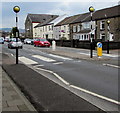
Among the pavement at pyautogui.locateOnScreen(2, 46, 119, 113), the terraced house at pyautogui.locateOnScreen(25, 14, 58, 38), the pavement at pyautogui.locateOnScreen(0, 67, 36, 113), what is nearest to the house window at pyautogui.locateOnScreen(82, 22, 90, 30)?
the terraced house at pyautogui.locateOnScreen(25, 14, 58, 38)

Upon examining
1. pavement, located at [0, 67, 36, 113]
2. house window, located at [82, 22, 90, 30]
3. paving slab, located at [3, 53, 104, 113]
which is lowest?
pavement, located at [0, 67, 36, 113]

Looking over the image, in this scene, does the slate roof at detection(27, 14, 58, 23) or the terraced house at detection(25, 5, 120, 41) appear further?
the slate roof at detection(27, 14, 58, 23)

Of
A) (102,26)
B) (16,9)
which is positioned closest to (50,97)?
(16,9)

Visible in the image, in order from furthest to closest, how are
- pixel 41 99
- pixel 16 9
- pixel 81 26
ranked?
pixel 81 26 < pixel 16 9 < pixel 41 99

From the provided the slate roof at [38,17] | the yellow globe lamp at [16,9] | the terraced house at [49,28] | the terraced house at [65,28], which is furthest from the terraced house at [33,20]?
the yellow globe lamp at [16,9]

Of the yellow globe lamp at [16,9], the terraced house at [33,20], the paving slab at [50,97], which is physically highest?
the terraced house at [33,20]

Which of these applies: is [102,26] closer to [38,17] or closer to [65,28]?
[65,28]

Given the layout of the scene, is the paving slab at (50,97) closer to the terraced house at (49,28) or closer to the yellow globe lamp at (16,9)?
the yellow globe lamp at (16,9)

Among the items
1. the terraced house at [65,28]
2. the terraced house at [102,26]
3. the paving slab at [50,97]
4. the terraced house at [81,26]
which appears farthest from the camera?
the terraced house at [65,28]

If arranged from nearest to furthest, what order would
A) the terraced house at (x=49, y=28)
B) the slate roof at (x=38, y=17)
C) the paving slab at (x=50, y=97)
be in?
the paving slab at (x=50, y=97) < the terraced house at (x=49, y=28) < the slate roof at (x=38, y=17)

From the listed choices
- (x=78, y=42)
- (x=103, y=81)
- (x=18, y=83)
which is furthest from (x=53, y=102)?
(x=78, y=42)

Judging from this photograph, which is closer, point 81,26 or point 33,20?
point 81,26

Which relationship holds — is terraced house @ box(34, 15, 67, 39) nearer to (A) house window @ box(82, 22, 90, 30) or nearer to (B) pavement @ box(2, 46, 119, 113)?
(A) house window @ box(82, 22, 90, 30)

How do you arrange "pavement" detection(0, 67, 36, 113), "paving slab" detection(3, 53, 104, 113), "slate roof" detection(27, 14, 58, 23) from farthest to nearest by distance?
"slate roof" detection(27, 14, 58, 23), "pavement" detection(0, 67, 36, 113), "paving slab" detection(3, 53, 104, 113)
